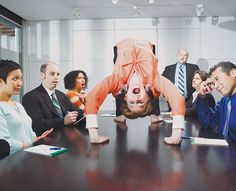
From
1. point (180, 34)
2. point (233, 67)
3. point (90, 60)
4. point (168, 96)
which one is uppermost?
point (180, 34)

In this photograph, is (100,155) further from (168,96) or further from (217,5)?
(217,5)

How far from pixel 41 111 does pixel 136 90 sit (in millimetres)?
1213

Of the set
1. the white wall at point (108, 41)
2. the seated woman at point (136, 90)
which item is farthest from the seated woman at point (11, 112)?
the white wall at point (108, 41)

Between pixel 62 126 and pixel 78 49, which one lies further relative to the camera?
pixel 78 49

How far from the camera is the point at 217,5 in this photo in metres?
4.79

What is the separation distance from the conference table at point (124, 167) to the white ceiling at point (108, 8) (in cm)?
351

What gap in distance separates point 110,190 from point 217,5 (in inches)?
183

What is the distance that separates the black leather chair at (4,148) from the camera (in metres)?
1.44

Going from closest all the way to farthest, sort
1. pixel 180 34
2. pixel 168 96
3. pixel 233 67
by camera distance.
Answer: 1. pixel 168 96
2. pixel 233 67
3. pixel 180 34

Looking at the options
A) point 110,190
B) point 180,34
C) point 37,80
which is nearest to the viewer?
point 110,190

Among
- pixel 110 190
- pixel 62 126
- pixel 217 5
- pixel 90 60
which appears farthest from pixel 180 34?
pixel 110 190

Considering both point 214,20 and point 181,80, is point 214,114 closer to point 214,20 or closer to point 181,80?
point 181,80

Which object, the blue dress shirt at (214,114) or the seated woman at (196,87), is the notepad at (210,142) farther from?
the seated woman at (196,87)

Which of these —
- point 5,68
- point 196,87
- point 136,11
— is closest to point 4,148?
point 5,68
